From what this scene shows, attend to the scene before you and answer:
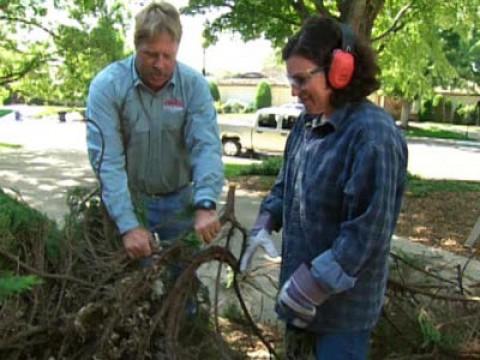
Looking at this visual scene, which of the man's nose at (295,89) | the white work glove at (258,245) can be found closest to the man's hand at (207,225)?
the white work glove at (258,245)

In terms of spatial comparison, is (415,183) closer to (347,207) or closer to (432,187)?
(432,187)

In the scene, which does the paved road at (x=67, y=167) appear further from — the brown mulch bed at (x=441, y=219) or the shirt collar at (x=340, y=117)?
the shirt collar at (x=340, y=117)

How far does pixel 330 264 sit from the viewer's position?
208cm

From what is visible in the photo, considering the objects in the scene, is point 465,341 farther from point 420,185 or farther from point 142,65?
point 420,185

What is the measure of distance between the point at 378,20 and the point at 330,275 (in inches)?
582

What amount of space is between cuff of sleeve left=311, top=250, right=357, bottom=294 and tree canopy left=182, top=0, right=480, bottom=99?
29.5 ft

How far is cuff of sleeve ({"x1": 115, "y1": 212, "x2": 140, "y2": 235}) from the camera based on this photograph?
263cm

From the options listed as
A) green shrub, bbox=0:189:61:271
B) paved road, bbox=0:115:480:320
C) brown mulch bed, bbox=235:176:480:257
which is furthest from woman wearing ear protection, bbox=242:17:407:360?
brown mulch bed, bbox=235:176:480:257

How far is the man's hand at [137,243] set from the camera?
2.57m

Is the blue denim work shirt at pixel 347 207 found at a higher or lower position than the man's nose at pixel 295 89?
lower

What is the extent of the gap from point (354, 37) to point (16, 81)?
1643 centimetres

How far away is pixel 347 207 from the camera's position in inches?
82.7

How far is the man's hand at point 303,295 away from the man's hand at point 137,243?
61 cm

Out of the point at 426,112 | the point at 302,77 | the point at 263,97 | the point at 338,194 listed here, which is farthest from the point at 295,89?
the point at 263,97
